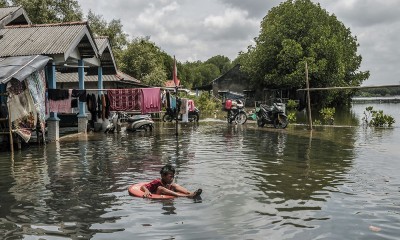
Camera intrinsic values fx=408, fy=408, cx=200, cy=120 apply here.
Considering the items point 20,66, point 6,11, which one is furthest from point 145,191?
point 6,11

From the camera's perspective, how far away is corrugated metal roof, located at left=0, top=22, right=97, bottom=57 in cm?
1634

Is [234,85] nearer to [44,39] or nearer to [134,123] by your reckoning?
[134,123]

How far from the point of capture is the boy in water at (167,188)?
7.71m

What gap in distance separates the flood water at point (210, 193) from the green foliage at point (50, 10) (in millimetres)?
21999

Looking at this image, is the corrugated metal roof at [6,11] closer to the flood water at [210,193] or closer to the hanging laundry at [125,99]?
the hanging laundry at [125,99]

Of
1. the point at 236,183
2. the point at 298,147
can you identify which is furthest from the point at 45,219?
the point at 298,147

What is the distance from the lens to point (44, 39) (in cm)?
1728

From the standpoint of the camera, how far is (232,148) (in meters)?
15.1

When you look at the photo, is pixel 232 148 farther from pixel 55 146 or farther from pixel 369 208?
pixel 369 208

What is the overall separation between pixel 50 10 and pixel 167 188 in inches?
1213

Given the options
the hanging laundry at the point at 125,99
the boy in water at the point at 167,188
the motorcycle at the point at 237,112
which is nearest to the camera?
the boy in water at the point at 167,188

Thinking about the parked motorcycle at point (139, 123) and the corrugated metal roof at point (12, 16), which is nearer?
the corrugated metal roof at point (12, 16)

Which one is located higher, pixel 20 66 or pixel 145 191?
pixel 20 66

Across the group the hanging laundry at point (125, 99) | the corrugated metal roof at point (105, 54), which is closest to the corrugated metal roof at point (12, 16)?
the corrugated metal roof at point (105, 54)
